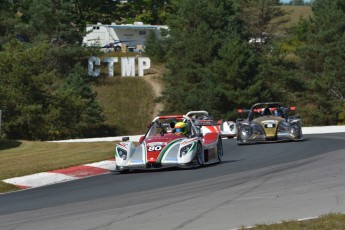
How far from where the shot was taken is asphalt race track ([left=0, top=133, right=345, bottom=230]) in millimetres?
10297

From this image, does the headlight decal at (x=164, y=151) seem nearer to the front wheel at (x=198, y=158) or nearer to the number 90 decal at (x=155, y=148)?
the number 90 decal at (x=155, y=148)

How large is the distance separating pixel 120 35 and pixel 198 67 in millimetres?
27794

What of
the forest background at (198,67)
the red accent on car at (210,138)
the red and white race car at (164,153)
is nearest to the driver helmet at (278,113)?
the red accent on car at (210,138)

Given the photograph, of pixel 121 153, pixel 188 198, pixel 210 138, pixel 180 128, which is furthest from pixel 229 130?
pixel 188 198

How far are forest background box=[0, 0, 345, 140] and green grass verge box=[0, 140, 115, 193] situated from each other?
88.6 feet

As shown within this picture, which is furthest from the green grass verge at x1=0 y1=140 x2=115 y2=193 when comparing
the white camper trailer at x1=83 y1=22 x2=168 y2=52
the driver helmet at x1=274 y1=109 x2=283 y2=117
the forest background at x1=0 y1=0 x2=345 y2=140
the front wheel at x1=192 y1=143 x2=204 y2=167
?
the white camper trailer at x1=83 y1=22 x2=168 y2=52

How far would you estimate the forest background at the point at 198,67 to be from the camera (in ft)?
217

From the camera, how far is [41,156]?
24812mm

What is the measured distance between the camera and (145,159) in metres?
18.5

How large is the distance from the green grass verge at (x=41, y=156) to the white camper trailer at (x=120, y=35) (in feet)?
218

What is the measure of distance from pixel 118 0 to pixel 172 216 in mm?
97032

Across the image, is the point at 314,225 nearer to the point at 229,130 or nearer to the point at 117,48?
the point at 229,130

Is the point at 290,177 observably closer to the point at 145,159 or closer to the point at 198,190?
the point at 198,190

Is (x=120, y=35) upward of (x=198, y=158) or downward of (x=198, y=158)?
upward
